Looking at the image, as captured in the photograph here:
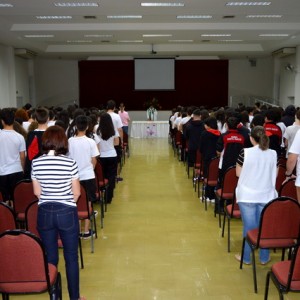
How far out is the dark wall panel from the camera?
78.2 feet

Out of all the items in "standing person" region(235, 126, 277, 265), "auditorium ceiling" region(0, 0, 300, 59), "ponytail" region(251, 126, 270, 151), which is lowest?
"standing person" region(235, 126, 277, 265)

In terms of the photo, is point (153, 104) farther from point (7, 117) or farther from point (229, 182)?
point (7, 117)

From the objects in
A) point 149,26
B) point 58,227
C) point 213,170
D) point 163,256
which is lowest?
point 163,256

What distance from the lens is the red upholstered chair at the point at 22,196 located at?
15.9ft

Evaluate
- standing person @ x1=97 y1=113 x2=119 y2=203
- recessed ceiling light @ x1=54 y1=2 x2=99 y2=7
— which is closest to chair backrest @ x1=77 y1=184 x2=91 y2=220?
standing person @ x1=97 y1=113 x2=119 y2=203

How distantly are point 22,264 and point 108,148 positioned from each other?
4.13 metres

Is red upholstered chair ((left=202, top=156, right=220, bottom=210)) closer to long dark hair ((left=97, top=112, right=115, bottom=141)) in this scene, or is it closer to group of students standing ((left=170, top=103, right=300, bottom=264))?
group of students standing ((left=170, top=103, right=300, bottom=264))

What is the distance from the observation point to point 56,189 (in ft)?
11.4

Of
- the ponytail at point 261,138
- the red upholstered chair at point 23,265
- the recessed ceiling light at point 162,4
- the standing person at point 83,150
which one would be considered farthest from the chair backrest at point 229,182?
the recessed ceiling light at point 162,4

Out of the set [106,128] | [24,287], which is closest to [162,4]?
[106,128]

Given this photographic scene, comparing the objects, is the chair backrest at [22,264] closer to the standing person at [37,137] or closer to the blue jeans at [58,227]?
the blue jeans at [58,227]

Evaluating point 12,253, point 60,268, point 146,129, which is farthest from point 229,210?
point 146,129

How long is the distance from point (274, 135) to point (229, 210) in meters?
2.06

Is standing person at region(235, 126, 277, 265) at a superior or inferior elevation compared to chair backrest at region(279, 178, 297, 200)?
superior
